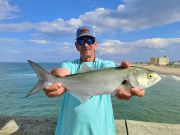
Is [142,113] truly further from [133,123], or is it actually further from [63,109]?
[63,109]

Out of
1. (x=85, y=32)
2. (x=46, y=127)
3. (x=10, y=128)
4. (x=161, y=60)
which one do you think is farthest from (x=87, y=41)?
(x=161, y=60)

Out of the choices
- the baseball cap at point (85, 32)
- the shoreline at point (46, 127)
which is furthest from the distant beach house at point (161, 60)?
the baseball cap at point (85, 32)

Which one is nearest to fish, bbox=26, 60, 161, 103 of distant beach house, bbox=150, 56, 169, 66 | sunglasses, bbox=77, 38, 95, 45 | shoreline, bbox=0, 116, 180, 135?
sunglasses, bbox=77, 38, 95, 45

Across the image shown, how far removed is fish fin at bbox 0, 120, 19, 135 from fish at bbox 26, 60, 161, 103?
10.7ft

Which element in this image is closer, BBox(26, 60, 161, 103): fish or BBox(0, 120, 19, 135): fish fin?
BBox(26, 60, 161, 103): fish

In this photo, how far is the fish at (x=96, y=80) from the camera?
411cm

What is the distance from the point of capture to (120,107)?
893 inches

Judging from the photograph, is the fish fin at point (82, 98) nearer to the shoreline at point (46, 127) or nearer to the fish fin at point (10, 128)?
the shoreline at point (46, 127)

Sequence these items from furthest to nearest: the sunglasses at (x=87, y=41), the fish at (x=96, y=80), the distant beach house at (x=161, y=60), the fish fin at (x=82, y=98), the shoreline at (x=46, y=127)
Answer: the distant beach house at (x=161, y=60) < the shoreline at (x=46, y=127) < the sunglasses at (x=87, y=41) < the fish fin at (x=82, y=98) < the fish at (x=96, y=80)

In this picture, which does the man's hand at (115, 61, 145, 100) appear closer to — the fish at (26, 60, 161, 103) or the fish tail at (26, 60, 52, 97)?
the fish at (26, 60, 161, 103)

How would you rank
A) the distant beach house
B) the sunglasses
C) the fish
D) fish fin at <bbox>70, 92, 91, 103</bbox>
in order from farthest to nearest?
the distant beach house, the sunglasses, fish fin at <bbox>70, 92, 91, 103</bbox>, the fish

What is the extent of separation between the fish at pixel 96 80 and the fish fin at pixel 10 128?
3.27 m

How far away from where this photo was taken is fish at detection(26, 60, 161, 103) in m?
4.11

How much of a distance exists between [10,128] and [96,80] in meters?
3.73
